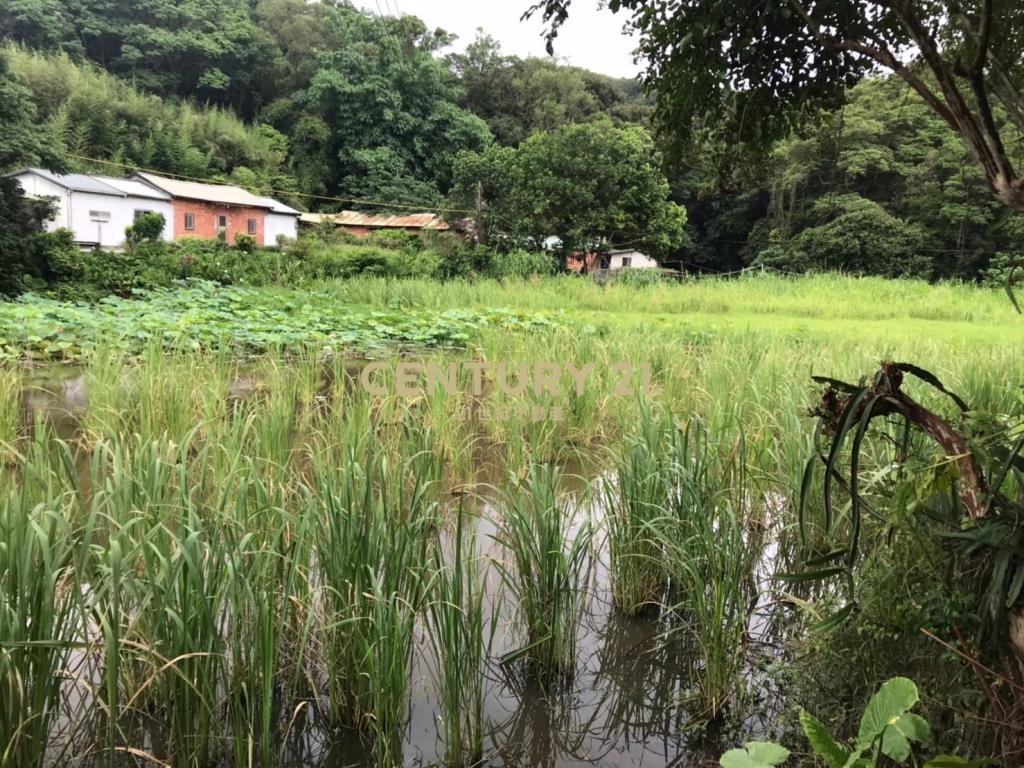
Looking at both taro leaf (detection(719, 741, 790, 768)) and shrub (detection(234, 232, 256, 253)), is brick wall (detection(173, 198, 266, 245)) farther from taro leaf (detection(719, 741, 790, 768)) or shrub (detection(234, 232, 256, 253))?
taro leaf (detection(719, 741, 790, 768))

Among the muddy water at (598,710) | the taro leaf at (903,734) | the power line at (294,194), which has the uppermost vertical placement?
the power line at (294,194)

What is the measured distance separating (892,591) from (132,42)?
3949cm

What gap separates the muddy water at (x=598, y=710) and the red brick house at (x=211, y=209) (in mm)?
23326

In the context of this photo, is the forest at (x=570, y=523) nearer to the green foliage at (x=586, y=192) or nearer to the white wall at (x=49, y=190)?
the green foliage at (x=586, y=192)

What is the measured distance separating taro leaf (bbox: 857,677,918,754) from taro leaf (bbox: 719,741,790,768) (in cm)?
→ 13

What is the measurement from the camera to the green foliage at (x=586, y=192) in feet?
54.3

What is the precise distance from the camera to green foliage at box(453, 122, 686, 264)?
16.5 m

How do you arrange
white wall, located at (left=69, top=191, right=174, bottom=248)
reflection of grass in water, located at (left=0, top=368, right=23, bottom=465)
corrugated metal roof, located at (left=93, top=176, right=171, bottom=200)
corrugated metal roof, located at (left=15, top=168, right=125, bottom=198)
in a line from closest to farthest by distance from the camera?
reflection of grass in water, located at (left=0, top=368, right=23, bottom=465) < corrugated metal roof, located at (left=15, top=168, right=125, bottom=198) < white wall, located at (left=69, top=191, right=174, bottom=248) < corrugated metal roof, located at (left=93, top=176, right=171, bottom=200)

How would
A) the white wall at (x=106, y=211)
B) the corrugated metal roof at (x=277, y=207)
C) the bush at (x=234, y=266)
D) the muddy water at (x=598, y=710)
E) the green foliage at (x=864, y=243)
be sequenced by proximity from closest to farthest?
1. the muddy water at (x=598, y=710)
2. the bush at (x=234, y=266)
3. the green foliage at (x=864, y=243)
4. the white wall at (x=106, y=211)
5. the corrugated metal roof at (x=277, y=207)

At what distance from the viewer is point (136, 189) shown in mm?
22203

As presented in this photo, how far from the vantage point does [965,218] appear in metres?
18.2

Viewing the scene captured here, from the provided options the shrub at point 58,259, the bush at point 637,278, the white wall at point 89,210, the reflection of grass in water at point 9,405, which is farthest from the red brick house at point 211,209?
the reflection of grass in water at point 9,405

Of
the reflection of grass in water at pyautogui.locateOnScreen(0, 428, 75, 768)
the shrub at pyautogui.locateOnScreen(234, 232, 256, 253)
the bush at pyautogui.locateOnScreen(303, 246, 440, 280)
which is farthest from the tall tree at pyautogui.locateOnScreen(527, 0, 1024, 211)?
the shrub at pyautogui.locateOnScreen(234, 232, 256, 253)

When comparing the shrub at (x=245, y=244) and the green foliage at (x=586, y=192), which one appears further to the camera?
the shrub at (x=245, y=244)
